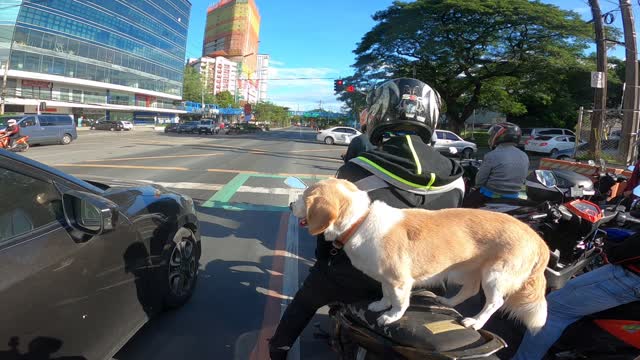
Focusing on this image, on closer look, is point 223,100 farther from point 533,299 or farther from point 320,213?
point 533,299

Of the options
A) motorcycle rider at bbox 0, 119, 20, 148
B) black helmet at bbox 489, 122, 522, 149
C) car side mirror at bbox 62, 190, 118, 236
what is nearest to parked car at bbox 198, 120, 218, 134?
motorcycle rider at bbox 0, 119, 20, 148

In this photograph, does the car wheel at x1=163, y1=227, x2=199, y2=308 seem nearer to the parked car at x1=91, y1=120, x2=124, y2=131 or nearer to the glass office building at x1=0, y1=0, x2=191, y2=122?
the glass office building at x1=0, y1=0, x2=191, y2=122

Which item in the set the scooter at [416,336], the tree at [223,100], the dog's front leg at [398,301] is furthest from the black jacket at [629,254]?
the tree at [223,100]

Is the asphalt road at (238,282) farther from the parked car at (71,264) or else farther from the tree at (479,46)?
the tree at (479,46)

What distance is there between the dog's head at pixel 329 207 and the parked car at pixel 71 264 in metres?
1.29

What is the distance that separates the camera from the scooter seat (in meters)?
1.56

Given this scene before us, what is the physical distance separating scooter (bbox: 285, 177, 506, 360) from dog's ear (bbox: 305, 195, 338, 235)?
18.4 inches

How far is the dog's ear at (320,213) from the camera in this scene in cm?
165

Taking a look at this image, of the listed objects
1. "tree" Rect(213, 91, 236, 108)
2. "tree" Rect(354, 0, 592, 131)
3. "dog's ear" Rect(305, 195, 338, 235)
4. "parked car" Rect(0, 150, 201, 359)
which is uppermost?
"tree" Rect(354, 0, 592, 131)

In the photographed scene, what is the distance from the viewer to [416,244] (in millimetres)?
1700

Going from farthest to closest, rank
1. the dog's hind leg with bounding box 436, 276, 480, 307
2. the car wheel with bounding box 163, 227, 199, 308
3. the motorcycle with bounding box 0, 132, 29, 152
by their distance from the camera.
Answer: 1. the motorcycle with bounding box 0, 132, 29, 152
2. the car wheel with bounding box 163, 227, 199, 308
3. the dog's hind leg with bounding box 436, 276, 480, 307

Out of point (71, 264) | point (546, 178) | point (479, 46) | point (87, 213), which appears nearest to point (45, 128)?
point (87, 213)

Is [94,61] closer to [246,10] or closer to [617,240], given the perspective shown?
[617,240]

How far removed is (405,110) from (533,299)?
109 cm
